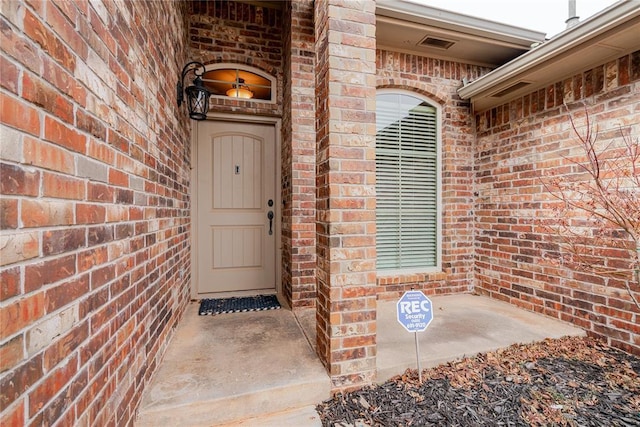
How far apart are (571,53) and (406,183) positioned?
1.80 metres

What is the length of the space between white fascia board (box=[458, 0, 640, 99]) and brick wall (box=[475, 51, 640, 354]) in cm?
42

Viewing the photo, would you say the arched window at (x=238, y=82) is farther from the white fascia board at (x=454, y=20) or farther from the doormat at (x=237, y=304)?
the doormat at (x=237, y=304)

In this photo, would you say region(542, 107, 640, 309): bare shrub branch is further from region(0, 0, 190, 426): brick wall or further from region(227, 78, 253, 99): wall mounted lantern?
region(227, 78, 253, 99): wall mounted lantern

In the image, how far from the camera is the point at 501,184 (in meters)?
3.34

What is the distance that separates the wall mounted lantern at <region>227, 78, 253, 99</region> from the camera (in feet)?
10.3

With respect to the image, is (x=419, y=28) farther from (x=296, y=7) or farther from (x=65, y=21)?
(x=65, y=21)

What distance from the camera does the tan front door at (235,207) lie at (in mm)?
3189

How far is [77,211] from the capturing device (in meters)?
0.94

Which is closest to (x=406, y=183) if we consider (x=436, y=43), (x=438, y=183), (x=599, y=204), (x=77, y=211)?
(x=438, y=183)

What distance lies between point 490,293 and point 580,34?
105 inches

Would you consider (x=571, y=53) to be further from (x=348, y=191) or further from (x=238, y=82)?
(x=238, y=82)

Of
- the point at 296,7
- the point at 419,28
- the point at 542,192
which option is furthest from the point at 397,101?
the point at 542,192

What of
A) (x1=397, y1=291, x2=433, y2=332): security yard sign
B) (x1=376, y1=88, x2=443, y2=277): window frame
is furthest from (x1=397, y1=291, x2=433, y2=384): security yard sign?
(x1=376, y1=88, x2=443, y2=277): window frame

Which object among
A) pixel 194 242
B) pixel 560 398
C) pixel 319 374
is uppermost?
pixel 194 242
